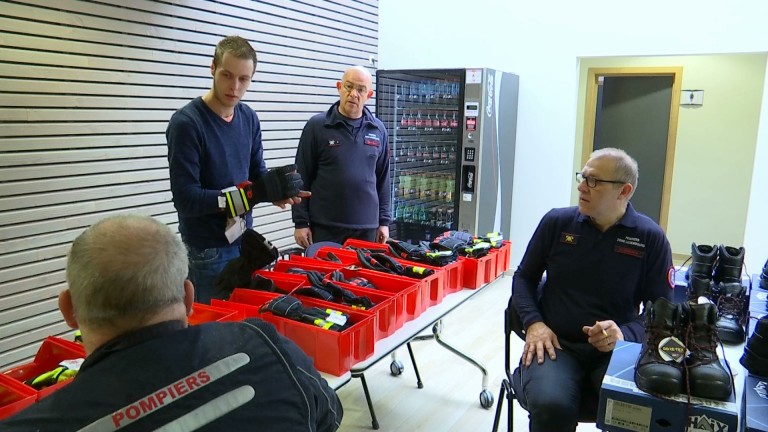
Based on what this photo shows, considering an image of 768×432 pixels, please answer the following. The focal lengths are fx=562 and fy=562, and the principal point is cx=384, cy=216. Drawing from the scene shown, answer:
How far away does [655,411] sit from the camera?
1591 millimetres

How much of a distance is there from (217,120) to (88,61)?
65.7 inches

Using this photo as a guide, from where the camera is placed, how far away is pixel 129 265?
111 centimetres

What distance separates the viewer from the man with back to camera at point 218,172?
2455mm

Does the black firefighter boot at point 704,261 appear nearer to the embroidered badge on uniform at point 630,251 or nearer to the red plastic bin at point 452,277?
the embroidered badge on uniform at point 630,251

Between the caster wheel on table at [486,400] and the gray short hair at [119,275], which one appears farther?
the caster wheel on table at [486,400]

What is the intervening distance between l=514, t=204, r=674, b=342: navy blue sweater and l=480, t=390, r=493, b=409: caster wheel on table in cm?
97

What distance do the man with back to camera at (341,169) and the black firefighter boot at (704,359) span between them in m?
2.08

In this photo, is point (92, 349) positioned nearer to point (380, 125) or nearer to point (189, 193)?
point (189, 193)

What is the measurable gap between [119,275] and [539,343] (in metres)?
1.80

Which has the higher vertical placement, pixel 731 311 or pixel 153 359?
pixel 153 359

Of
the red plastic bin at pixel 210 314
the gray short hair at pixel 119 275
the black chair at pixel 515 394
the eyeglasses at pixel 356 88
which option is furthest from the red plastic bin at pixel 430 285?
the gray short hair at pixel 119 275

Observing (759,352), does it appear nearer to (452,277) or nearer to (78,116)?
(452,277)

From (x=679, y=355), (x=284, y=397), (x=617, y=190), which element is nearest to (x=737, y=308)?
(x=617, y=190)

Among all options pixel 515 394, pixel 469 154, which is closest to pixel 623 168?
pixel 515 394
